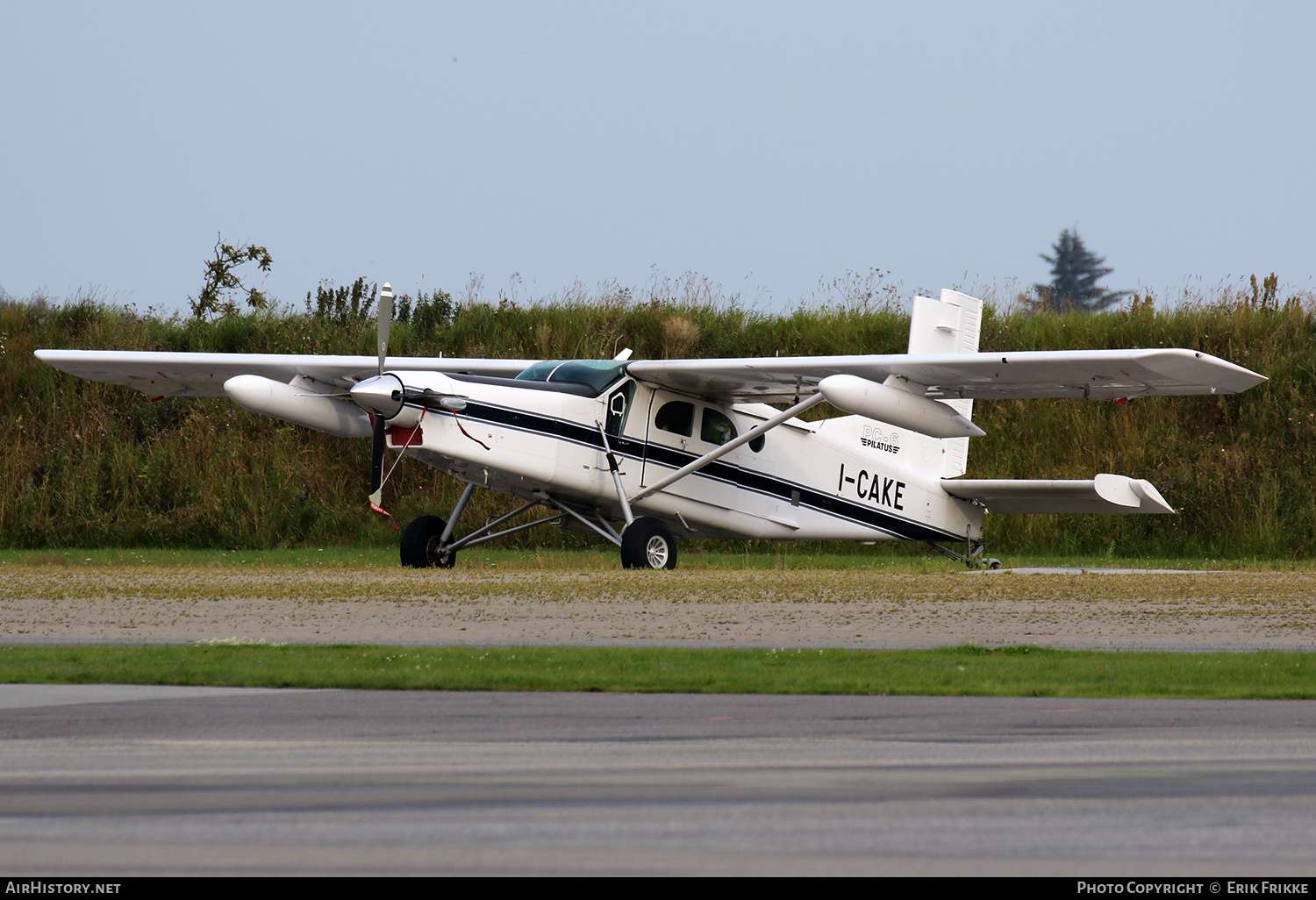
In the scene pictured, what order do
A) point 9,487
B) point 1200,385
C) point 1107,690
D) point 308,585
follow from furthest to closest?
point 9,487, point 1200,385, point 308,585, point 1107,690

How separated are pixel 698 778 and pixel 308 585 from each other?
8.02 meters

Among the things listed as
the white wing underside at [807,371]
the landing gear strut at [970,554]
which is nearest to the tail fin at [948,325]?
the landing gear strut at [970,554]

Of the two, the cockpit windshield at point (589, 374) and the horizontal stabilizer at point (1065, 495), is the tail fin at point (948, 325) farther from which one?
the cockpit windshield at point (589, 374)

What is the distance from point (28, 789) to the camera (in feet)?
9.94

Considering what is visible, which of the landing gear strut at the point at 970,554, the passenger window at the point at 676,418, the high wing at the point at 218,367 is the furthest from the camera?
the landing gear strut at the point at 970,554

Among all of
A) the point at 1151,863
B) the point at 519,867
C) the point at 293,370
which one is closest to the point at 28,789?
the point at 519,867

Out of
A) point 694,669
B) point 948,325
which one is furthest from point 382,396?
point 694,669

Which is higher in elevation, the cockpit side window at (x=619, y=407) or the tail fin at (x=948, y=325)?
the tail fin at (x=948, y=325)

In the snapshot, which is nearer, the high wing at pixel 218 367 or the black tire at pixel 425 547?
the black tire at pixel 425 547

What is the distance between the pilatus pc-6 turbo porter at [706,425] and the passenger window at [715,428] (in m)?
0.02

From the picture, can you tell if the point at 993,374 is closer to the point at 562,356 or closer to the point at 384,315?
the point at 384,315

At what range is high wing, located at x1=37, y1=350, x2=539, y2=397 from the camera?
55.6ft

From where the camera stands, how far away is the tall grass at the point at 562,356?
2009cm

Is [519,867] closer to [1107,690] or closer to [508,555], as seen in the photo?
[1107,690]
